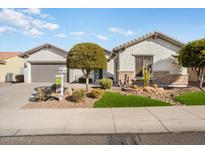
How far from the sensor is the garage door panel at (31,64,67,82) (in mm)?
25531

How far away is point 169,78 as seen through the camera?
2045 centimetres

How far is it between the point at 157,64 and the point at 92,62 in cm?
864

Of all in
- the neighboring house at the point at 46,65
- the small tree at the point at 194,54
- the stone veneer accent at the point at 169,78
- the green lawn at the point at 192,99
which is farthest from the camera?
the neighboring house at the point at 46,65

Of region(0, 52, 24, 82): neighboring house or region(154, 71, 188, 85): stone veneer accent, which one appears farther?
region(0, 52, 24, 82): neighboring house

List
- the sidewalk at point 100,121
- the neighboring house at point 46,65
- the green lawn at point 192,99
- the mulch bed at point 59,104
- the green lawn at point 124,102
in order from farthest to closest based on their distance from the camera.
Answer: the neighboring house at point 46,65, the green lawn at point 192,99, the green lawn at point 124,102, the mulch bed at point 59,104, the sidewalk at point 100,121

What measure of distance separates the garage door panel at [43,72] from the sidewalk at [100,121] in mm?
15175

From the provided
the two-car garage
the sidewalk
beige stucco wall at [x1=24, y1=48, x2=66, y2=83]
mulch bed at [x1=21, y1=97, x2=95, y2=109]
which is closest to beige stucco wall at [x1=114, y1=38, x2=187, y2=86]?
the two-car garage

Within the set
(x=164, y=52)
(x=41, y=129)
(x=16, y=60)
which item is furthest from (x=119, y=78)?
(x=16, y=60)

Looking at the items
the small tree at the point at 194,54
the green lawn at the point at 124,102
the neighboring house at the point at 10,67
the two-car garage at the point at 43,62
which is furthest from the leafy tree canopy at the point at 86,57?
the neighboring house at the point at 10,67

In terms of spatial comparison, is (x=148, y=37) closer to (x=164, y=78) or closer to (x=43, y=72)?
(x=164, y=78)

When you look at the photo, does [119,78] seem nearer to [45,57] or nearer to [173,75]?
[173,75]

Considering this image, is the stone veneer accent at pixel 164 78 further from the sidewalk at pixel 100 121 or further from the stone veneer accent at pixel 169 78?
the sidewalk at pixel 100 121

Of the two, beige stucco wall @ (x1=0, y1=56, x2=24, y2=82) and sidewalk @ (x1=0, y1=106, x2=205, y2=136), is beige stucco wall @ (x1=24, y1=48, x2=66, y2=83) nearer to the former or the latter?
beige stucco wall @ (x1=0, y1=56, x2=24, y2=82)

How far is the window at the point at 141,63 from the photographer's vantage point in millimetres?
20359
